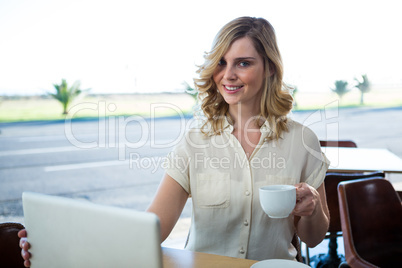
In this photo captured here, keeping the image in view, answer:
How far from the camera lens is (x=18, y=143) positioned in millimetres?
9328

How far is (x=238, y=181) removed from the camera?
1.42 metres

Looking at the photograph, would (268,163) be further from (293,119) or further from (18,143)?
(18,143)

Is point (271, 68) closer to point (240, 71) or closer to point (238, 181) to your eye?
point (240, 71)

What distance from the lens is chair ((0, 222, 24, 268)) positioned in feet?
3.79

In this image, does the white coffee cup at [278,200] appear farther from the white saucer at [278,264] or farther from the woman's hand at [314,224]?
the woman's hand at [314,224]

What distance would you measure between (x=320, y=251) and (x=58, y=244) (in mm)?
2886

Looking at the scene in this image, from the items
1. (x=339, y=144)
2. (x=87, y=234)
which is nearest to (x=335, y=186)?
(x=339, y=144)

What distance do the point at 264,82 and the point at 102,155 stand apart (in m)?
6.77

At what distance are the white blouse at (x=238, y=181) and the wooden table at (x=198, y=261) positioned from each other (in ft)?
1.10

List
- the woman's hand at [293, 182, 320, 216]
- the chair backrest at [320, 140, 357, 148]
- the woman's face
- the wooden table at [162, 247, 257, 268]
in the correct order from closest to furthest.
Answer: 1. the wooden table at [162, 247, 257, 268]
2. the woman's hand at [293, 182, 320, 216]
3. the woman's face
4. the chair backrest at [320, 140, 357, 148]

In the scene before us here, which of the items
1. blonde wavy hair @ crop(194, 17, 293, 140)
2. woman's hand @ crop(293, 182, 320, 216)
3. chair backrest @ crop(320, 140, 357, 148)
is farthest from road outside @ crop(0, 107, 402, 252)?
woman's hand @ crop(293, 182, 320, 216)

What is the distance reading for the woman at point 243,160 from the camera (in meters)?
1.38

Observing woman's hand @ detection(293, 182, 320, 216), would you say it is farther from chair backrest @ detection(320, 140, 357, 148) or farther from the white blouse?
chair backrest @ detection(320, 140, 357, 148)

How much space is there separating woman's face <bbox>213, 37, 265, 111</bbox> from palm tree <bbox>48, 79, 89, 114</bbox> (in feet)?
35.4
